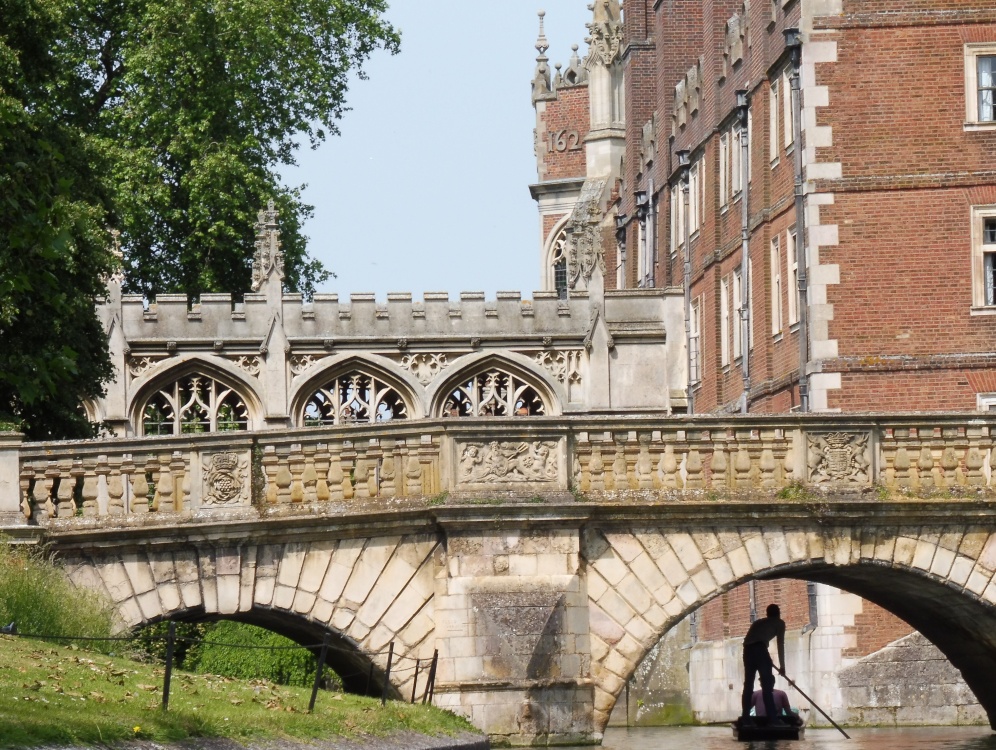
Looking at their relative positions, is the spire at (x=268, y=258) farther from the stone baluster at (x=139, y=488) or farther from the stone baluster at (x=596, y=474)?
the stone baluster at (x=596, y=474)

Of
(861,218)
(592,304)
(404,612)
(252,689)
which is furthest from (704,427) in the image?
(592,304)

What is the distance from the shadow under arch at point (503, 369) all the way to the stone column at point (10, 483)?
1912 centimetres

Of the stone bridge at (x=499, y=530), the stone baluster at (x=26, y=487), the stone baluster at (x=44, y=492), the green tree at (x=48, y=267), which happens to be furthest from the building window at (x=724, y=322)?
the stone baluster at (x=26, y=487)

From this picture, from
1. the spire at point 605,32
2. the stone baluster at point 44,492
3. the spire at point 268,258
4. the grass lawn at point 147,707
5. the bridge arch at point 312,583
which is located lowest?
the grass lawn at point 147,707

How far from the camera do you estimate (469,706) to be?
2025 cm

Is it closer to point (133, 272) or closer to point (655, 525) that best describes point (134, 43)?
point (133, 272)

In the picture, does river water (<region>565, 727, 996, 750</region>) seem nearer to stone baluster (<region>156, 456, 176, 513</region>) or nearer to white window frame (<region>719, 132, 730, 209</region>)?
stone baluster (<region>156, 456, 176, 513</region>)

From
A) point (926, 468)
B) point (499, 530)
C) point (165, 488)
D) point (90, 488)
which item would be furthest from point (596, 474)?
point (90, 488)

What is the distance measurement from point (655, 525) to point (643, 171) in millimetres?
30657

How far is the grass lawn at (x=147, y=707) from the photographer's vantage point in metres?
13.8

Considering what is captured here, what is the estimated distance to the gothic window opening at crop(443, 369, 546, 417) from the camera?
130ft

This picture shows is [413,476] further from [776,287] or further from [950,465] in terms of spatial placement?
[776,287]

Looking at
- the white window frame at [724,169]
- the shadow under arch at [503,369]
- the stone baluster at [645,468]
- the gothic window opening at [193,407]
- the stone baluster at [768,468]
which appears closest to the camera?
the stone baluster at [645,468]

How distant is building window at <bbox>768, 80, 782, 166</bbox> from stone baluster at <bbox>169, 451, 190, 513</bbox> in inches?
722
